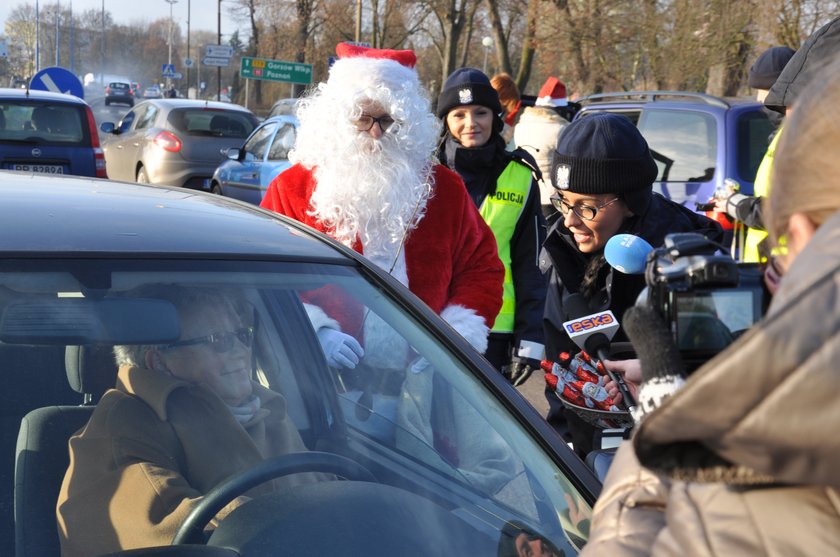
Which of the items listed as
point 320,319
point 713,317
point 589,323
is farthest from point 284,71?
point 713,317

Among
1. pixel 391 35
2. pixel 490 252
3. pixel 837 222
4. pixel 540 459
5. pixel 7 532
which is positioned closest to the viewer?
pixel 837 222

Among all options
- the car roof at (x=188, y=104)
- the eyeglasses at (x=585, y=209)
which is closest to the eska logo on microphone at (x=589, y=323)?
the eyeglasses at (x=585, y=209)

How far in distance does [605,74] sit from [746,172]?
51.3 ft

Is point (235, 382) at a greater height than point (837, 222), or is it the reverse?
point (837, 222)

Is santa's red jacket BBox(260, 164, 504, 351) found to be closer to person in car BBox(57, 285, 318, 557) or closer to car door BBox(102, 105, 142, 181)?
person in car BBox(57, 285, 318, 557)

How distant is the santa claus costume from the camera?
11.1ft

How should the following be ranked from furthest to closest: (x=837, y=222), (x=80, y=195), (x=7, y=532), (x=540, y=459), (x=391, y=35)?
(x=391, y=35) < (x=80, y=195) < (x=540, y=459) < (x=7, y=532) < (x=837, y=222)

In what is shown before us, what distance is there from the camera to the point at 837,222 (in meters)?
0.85

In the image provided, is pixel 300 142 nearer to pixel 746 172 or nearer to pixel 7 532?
pixel 7 532

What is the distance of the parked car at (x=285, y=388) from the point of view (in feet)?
5.83

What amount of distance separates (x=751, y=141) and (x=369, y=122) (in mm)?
3942

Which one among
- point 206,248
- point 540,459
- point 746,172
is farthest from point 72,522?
point 746,172

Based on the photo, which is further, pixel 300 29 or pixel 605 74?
pixel 300 29

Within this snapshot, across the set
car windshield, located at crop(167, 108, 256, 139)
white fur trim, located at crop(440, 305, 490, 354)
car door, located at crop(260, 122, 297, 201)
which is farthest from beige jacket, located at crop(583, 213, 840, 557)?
car windshield, located at crop(167, 108, 256, 139)
